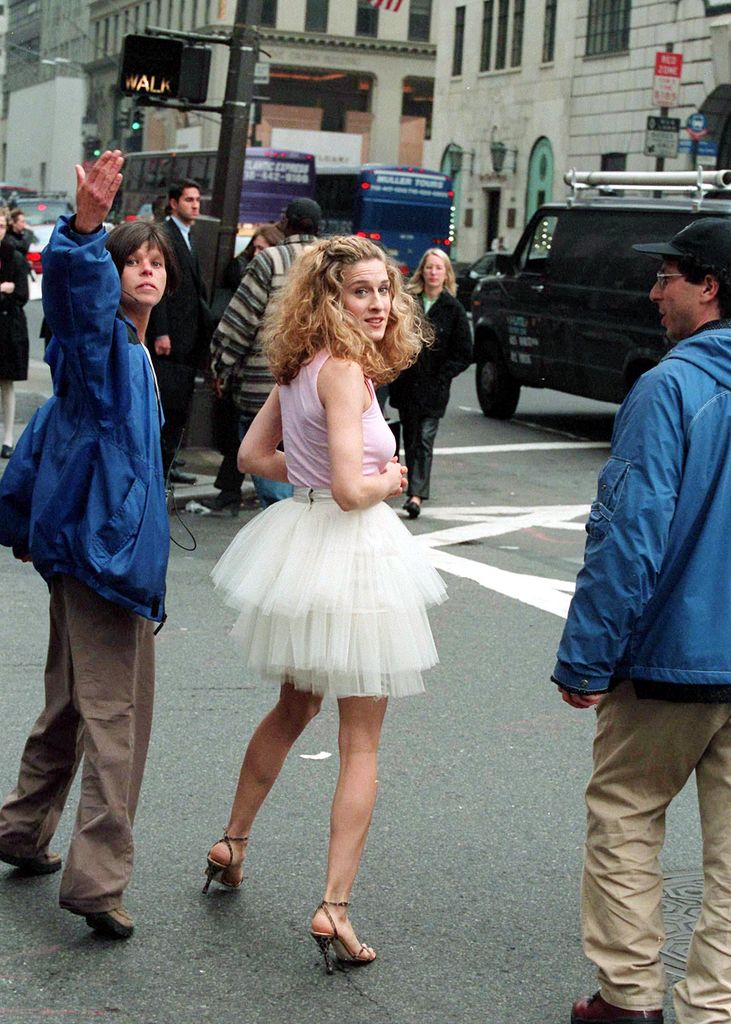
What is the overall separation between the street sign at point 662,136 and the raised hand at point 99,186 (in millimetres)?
22282

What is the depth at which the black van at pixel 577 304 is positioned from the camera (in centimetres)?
1480

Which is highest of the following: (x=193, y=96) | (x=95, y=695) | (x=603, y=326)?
(x=193, y=96)

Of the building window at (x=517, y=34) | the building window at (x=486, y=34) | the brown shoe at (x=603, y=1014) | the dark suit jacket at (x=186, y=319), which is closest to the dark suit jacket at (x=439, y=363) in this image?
Result: the dark suit jacket at (x=186, y=319)

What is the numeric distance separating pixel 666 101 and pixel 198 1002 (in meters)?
25.6

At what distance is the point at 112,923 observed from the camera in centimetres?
411

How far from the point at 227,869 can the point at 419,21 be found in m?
68.8

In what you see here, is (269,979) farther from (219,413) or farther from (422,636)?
(219,413)

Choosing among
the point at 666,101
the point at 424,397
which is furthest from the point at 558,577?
the point at 666,101

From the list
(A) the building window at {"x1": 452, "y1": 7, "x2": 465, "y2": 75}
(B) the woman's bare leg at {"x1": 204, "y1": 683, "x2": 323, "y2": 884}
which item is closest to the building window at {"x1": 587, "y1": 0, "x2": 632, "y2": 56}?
(A) the building window at {"x1": 452, "y1": 7, "x2": 465, "y2": 75}

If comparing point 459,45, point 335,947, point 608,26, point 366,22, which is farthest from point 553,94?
point 335,947

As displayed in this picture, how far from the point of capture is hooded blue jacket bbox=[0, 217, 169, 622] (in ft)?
13.1

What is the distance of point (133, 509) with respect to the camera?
4.10 metres

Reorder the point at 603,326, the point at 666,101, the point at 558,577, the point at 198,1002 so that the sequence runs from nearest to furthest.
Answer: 1. the point at 198,1002
2. the point at 558,577
3. the point at 603,326
4. the point at 666,101

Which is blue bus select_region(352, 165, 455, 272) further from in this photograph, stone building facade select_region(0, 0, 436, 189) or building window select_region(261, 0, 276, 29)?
building window select_region(261, 0, 276, 29)
